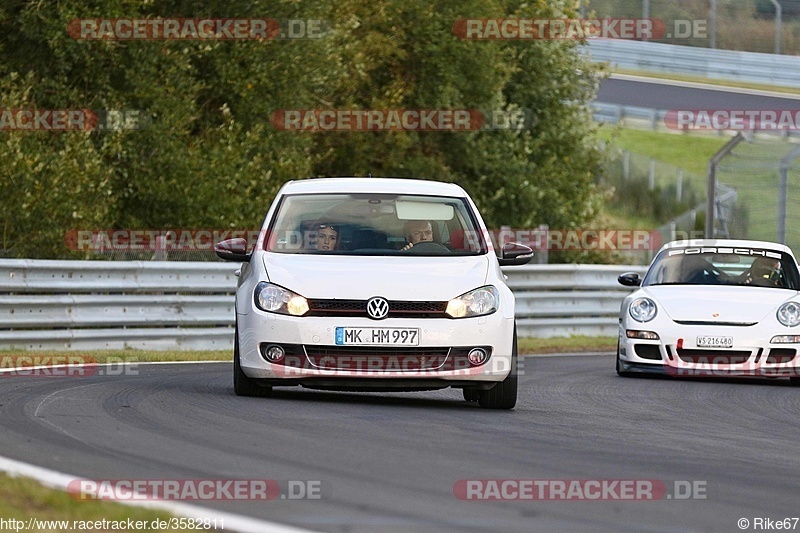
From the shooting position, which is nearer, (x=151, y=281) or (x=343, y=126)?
→ (x=151, y=281)

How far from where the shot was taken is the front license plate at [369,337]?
9.71 meters

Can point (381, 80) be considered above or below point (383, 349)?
above

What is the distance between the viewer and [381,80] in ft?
93.1

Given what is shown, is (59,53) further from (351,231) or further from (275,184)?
(351,231)

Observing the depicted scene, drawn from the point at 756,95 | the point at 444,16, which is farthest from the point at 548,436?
the point at 756,95

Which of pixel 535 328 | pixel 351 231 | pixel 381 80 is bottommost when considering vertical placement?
pixel 535 328

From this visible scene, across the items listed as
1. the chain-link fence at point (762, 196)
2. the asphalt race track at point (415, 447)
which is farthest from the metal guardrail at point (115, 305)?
the chain-link fence at point (762, 196)

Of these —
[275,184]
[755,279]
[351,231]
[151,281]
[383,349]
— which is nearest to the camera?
[383,349]

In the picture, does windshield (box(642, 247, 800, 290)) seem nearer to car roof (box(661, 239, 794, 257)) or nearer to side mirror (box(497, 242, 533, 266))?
car roof (box(661, 239, 794, 257))

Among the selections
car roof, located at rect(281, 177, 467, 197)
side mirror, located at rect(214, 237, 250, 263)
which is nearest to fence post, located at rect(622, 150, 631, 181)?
car roof, located at rect(281, 177, 467, 197)

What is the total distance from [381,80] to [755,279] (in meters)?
14.1

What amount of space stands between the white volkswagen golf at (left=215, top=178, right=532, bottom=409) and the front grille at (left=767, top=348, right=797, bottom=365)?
456cm

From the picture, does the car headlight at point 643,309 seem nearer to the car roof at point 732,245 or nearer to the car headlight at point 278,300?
the car roof at point 732,245

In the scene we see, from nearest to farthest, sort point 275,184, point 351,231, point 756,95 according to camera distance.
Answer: point 351,231 → point 275,184 → point 756,95
